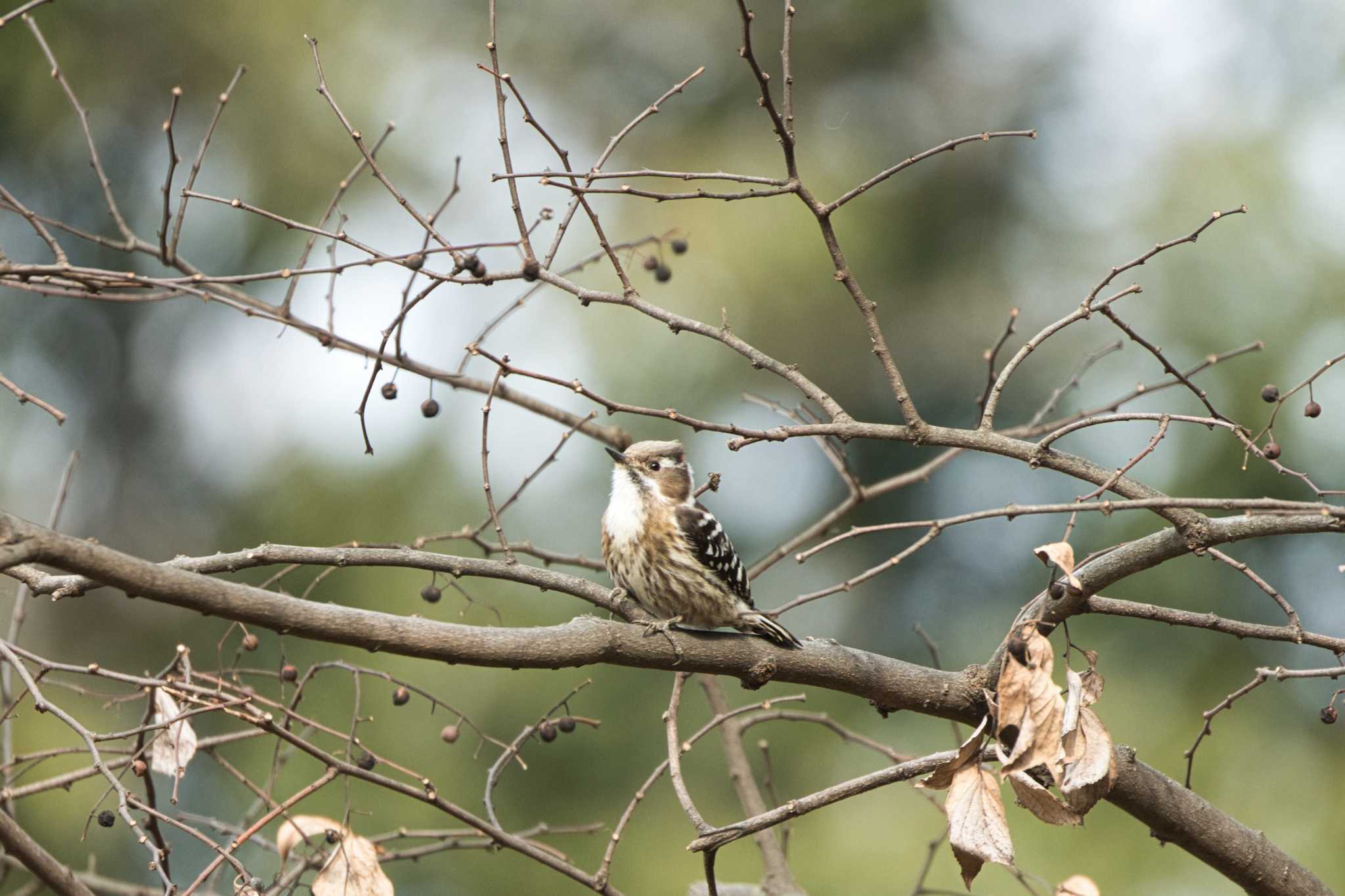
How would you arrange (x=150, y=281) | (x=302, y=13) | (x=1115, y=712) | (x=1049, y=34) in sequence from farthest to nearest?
(x=1049, y=34) < (x=302, y=13) < (x=1115, y=712) < (x=150, y=281)

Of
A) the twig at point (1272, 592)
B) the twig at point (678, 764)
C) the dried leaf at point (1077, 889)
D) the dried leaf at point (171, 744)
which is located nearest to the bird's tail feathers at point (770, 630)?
the twig at point (678, 764)

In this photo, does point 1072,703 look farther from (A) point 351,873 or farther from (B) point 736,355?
(B) point 736,355

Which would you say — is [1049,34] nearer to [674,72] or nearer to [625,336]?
[674,72]

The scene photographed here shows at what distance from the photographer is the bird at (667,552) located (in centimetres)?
420

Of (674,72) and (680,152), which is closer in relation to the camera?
(680,152)

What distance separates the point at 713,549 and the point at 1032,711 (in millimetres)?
2030

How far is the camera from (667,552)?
4273mm

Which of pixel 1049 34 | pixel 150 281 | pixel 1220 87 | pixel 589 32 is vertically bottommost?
pixel 150 281

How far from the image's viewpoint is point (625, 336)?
359 inches

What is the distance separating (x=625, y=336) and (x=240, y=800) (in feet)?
14.0

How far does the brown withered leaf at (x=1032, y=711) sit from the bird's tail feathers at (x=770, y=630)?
81cm

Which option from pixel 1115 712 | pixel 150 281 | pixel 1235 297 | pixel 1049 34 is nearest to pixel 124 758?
pixel 150 281

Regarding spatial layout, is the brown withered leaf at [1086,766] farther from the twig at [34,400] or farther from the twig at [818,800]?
the twig at [34,400]

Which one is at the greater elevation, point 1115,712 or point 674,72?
point 674,72
